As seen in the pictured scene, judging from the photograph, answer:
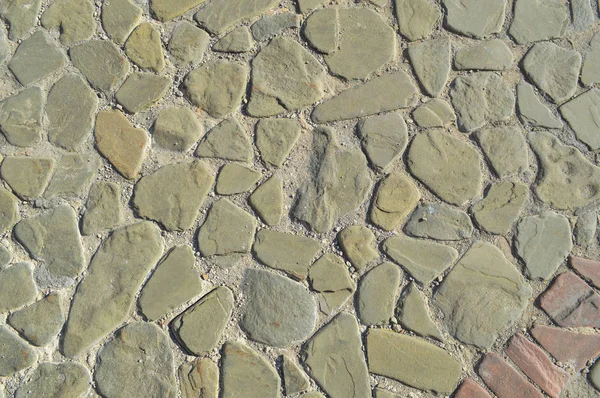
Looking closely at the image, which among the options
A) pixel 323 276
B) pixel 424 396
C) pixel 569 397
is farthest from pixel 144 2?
pixel 569 397

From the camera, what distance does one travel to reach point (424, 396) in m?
1.97

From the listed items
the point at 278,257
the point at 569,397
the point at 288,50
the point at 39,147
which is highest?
the point at 288,50

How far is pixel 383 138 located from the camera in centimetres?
213

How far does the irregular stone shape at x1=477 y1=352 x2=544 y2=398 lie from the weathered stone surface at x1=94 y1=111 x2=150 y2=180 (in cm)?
128

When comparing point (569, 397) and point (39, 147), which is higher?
point (39, 147)

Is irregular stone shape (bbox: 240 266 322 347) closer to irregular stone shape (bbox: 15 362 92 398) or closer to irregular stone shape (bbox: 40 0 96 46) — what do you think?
irregular stone shape (bbox: 15 362 92 398)

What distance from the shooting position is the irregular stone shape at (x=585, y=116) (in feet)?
6.89

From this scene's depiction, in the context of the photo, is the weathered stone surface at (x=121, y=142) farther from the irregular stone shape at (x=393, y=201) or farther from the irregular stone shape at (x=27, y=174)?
the irregular stone shape at (x=393, y=201)

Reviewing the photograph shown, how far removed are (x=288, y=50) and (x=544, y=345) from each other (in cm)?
127

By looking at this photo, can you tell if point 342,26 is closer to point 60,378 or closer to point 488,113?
point 488,113

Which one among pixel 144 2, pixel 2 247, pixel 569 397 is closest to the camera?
pixel 569 397

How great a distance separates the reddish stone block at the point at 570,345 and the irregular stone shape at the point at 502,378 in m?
0.12

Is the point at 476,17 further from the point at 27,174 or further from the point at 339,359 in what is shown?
the point at 27,174

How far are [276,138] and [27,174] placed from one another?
0.84 m
